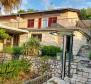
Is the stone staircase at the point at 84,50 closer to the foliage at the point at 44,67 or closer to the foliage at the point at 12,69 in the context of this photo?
the foliage at the point at 44,67

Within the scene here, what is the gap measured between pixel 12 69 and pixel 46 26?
938 inches

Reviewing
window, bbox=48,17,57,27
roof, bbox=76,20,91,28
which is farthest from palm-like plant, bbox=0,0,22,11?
window, bbox=48,17,57,27

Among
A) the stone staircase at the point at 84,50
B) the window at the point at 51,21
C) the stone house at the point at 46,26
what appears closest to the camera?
the stone staircase at the point at 84,50

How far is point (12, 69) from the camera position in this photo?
9.09 metres

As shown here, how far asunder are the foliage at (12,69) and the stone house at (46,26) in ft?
55.7

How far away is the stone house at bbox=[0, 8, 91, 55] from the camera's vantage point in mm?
28188

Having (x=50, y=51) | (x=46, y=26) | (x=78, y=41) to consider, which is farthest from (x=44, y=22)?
(x=50, y=51)

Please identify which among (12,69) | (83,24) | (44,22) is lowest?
(12,69)

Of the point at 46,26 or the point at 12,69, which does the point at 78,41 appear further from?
the point at 12,69

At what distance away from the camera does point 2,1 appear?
10.1 m

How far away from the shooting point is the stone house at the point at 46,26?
2819cm

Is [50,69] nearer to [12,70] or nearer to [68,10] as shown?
[12,70]

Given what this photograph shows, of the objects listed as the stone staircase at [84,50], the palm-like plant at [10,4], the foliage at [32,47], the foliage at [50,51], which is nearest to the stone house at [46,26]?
the stone staircase at [84,50]

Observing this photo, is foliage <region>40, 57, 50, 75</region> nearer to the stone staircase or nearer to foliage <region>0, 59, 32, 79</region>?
foliage <region>0, 59, 32, 79</region>
